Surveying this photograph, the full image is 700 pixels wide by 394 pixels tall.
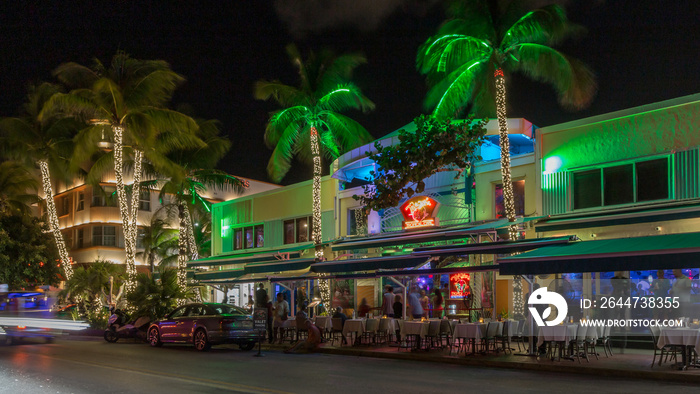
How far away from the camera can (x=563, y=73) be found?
2078 cm

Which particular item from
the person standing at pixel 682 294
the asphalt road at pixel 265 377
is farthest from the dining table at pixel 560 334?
the person standing at pixel 682 294

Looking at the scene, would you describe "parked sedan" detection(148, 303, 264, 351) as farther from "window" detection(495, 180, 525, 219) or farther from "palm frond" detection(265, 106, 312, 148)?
"palm frond" detection(265, 106, 312, 148)

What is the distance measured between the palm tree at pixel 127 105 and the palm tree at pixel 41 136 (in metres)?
2.93

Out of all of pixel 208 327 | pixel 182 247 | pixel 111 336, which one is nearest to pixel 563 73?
pixel 208 327

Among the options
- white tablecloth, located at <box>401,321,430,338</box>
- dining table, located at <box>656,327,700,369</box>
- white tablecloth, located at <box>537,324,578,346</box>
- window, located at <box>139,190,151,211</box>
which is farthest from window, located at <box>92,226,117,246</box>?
dining table, located at <box>656,327,700,369</box>

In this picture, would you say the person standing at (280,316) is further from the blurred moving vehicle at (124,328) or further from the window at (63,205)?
the window at (63,205)

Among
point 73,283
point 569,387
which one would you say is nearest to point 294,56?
point 73,283

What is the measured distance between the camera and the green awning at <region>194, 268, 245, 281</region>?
25817 millimetres

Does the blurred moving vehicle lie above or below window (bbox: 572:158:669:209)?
below

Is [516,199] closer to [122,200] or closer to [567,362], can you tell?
[567,362]

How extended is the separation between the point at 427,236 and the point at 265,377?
9.27 m

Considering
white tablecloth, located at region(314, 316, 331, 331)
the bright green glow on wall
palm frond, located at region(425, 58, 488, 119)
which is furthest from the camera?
palm frond, located at region(425, 58, 488, 119)

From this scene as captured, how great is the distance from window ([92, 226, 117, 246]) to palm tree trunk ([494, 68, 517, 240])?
144 feet

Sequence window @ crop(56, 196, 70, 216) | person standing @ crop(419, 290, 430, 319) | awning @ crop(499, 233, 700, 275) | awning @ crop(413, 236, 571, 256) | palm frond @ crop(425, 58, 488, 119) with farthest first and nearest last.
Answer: window @ crop(56, 196, 70, 216) < person standing @ crop(419, 290, 430, 319) < palm frond @ crop(425, 58, 488, 119) < awning @ crop(413, 236, 571, 256) < awning @ crop(499, 233, 700, 275)
